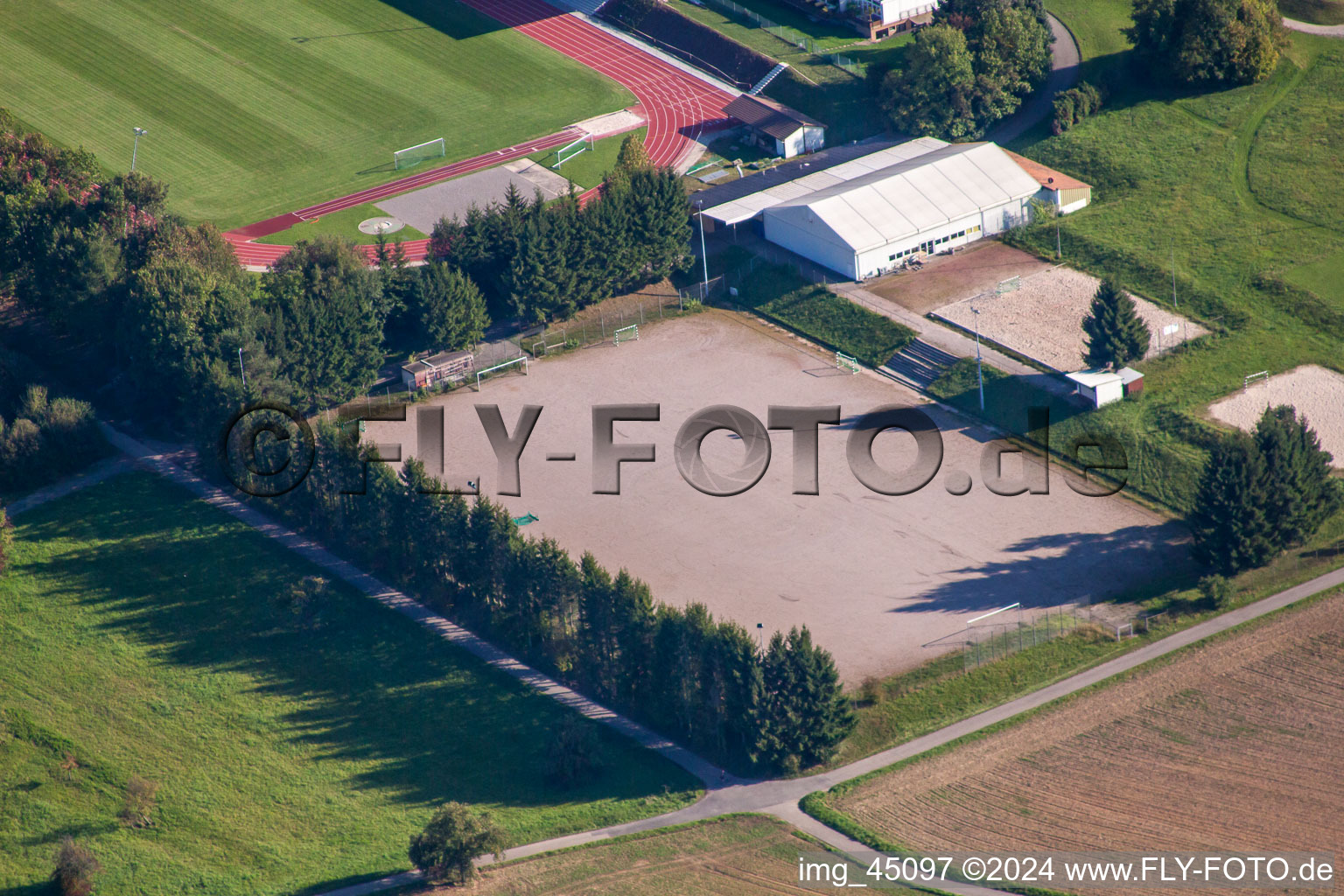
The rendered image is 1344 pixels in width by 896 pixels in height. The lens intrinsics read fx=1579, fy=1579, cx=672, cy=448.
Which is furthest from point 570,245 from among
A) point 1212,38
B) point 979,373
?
point 1212,38

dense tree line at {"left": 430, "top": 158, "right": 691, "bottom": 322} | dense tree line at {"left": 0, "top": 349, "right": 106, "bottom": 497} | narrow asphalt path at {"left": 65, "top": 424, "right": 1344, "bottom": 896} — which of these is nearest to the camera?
narrow asphalt path at {"left": 65, "top": 424, "right": 1344, "bottom": 896}

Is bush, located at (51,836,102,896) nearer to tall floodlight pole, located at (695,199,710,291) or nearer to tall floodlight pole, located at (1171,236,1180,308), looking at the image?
tall floodlight pole, located at (695,199,710,291)

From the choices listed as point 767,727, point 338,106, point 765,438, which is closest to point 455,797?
point 767,727

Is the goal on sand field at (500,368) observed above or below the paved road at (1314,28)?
below

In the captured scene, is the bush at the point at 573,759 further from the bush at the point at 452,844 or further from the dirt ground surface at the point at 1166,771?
the dirt ground surface at the point at 1166,771

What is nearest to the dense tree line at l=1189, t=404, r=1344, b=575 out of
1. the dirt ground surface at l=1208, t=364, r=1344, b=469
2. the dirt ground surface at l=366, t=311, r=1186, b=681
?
the dirt ground surface at l=366, t=311, r=1186, b=681

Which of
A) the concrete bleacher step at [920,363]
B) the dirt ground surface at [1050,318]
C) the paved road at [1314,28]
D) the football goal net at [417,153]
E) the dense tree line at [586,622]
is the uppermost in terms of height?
the paved road at [1314,28]

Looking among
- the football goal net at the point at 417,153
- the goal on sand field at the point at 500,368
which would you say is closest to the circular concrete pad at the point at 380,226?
the football goal net at the point at 417,153
